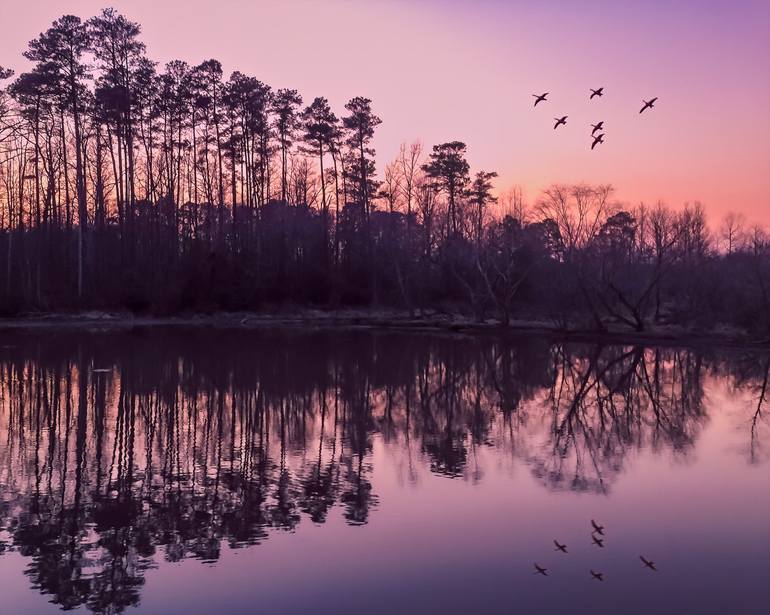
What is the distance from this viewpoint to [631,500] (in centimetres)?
938

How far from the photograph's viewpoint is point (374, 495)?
9391 millimetres

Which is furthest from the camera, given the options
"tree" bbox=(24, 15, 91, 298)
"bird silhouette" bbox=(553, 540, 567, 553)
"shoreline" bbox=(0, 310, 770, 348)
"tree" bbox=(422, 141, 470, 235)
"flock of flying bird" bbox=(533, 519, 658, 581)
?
"tree" bbox=(422, 141, 470, 235)

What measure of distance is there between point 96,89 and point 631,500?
4180 cm

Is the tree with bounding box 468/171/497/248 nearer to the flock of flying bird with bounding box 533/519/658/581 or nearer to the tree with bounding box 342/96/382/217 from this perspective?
the tree with bounding box 342/96/382/217

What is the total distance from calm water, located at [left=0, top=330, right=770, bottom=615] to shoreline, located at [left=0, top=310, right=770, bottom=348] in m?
13.0

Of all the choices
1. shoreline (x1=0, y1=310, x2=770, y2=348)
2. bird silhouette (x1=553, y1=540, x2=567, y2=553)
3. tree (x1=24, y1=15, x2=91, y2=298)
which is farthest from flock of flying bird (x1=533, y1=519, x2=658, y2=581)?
tree (x1=24, y1=15, x2=91, y2=298)

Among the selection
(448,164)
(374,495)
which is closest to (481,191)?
(448,164)

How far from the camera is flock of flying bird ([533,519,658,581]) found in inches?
A: 274

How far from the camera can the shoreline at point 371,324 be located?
31.9 meters

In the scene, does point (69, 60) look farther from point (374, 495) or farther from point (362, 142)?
point (374, 495)

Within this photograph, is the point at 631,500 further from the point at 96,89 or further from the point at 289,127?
the point at 289,127

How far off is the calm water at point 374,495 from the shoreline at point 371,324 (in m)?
13.0

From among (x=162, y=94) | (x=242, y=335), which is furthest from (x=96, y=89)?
(x=242, y=335)

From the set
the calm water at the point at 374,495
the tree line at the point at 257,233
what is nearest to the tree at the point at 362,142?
the tree line at the point at 257,233
